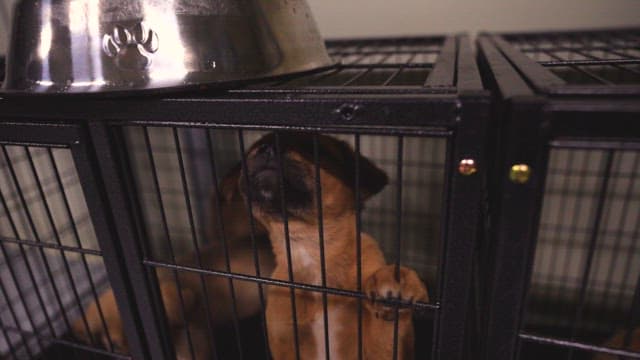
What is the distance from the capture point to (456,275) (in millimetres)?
472

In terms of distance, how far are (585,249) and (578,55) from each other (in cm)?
52

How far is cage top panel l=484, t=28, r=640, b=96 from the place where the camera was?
59cm

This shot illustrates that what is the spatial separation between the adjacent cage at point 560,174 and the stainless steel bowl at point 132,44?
32 centimetres

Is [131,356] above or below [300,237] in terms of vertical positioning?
below

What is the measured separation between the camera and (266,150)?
0.70 meters

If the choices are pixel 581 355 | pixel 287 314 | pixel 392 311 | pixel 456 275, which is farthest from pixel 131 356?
pixel 581 355

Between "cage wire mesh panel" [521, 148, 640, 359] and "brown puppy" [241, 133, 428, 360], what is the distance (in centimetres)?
52

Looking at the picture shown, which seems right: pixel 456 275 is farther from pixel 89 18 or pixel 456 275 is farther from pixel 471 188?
pixel 89 18

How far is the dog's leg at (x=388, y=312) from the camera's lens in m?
0.59

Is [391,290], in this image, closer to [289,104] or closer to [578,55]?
[289,104]

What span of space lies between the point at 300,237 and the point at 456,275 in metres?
0.36

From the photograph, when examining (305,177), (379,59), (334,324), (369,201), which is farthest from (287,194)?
(379,59)

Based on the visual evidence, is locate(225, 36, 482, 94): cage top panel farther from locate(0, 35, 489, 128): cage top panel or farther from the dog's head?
the dog's head

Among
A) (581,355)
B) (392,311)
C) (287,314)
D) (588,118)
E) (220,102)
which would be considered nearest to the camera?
(588,118)
